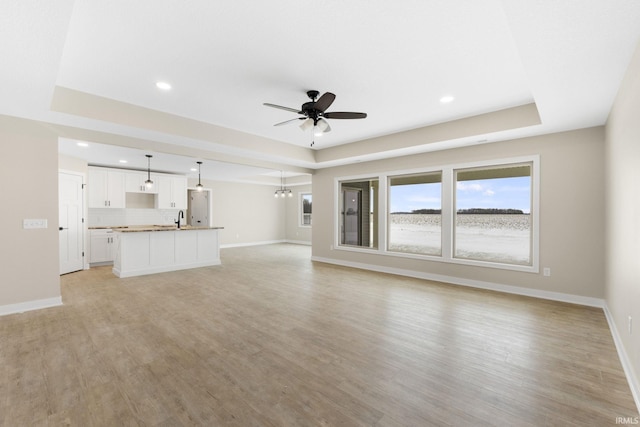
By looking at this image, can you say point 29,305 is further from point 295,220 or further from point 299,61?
point 295,220

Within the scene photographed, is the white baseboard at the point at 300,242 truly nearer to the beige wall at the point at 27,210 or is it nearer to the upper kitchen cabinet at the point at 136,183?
the upper kitchen cabinet at the point at 136,183

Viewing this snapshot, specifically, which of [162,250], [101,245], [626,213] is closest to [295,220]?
[162,250]

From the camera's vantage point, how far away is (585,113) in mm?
3406

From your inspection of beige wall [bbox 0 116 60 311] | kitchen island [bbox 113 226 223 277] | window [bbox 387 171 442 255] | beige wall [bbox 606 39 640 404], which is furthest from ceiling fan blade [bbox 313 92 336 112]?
kitchen island [bbox 113 226 223 277]

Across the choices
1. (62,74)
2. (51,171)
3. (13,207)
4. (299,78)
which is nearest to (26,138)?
(51,171)

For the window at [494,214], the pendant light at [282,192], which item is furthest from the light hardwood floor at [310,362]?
the pendant light at [282,192]

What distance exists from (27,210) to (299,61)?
4.13 metres

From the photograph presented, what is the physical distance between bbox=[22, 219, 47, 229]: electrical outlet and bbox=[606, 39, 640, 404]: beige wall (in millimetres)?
6363

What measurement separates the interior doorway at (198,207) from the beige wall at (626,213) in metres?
10.0

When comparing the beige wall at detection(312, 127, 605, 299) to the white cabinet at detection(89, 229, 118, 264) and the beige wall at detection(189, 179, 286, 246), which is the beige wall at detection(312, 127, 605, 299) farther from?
the white cabinet at detection(89, 229, 118, 264)

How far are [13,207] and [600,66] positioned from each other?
6577mm

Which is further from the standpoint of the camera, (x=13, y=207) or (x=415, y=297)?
(x=415, y=297)

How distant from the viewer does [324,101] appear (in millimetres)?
3041

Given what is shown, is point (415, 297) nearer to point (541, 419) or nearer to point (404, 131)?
point (541, 419)
